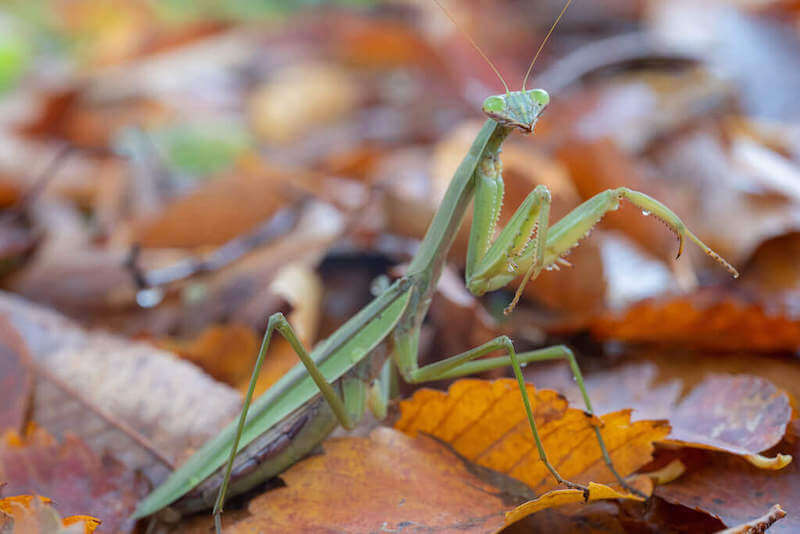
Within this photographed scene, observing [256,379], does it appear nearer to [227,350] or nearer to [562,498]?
[227,350]

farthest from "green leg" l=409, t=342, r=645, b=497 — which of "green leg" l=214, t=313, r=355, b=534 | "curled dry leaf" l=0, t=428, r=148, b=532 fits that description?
"curled dry leaf" l=0, t=428, r=148, b=532

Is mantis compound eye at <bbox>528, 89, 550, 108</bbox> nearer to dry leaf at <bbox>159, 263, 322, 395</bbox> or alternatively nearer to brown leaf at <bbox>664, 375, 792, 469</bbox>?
brown leaf at <bbox>664, 375, 792, 469</bbox>

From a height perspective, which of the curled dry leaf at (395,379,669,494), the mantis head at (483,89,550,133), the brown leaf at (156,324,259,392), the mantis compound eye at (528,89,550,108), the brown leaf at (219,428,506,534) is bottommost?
the brown leaf at (156,324,259,392)

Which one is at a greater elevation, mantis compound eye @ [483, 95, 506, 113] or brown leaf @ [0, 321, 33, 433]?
mantis compound eye @ [483, 95, 506, 113]

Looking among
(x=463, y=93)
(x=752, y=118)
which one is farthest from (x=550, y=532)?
(x=463, y=93)

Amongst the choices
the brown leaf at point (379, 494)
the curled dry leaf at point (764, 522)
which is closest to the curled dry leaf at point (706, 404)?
the curled dry leaf at point (764, 522)

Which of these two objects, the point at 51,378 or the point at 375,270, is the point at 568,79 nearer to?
the point at 375,270

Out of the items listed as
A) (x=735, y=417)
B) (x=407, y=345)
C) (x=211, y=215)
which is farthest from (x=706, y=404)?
(x=211, y=215)
